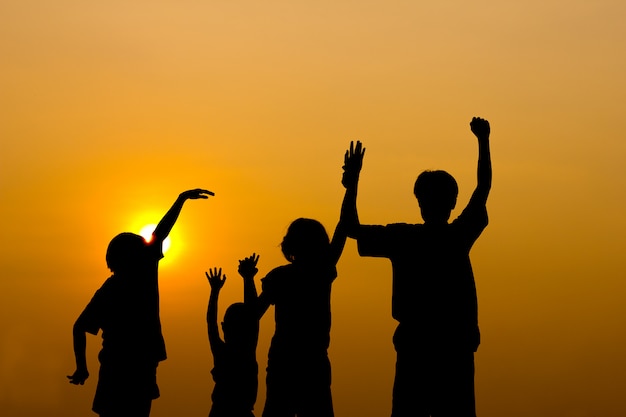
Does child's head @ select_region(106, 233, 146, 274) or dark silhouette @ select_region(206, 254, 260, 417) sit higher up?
child's head @ select_region(106, 233, 146, 274)

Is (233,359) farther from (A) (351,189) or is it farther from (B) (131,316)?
(A) (351,189)

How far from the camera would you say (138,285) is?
8977 mm

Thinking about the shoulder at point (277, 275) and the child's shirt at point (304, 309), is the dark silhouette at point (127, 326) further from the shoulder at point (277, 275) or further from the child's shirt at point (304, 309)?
the child's shirt at point (304, 309)

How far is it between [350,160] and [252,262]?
84.0 inches

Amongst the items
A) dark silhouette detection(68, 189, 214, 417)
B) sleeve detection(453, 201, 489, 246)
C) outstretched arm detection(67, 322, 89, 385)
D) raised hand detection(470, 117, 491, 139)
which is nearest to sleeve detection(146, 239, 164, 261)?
dark silhouette detection(68, 189, 214, 417)

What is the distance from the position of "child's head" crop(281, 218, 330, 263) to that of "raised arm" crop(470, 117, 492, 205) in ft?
5.94

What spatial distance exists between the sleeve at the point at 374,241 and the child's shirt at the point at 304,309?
1.21 metres

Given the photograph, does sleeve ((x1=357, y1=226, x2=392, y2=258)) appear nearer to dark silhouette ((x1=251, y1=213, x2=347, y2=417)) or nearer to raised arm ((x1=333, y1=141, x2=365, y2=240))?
raised arm ((x1=333, y1=141, x2=365, y2=240))

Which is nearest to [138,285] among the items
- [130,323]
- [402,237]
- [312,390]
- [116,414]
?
[130,323]

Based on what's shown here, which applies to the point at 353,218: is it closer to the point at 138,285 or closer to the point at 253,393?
the point at 138,285

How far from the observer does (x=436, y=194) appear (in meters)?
7.64

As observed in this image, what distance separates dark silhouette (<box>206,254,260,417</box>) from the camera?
405 inches

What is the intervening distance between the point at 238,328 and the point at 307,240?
177 centimetres

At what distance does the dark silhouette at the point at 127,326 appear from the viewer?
29.3ft
